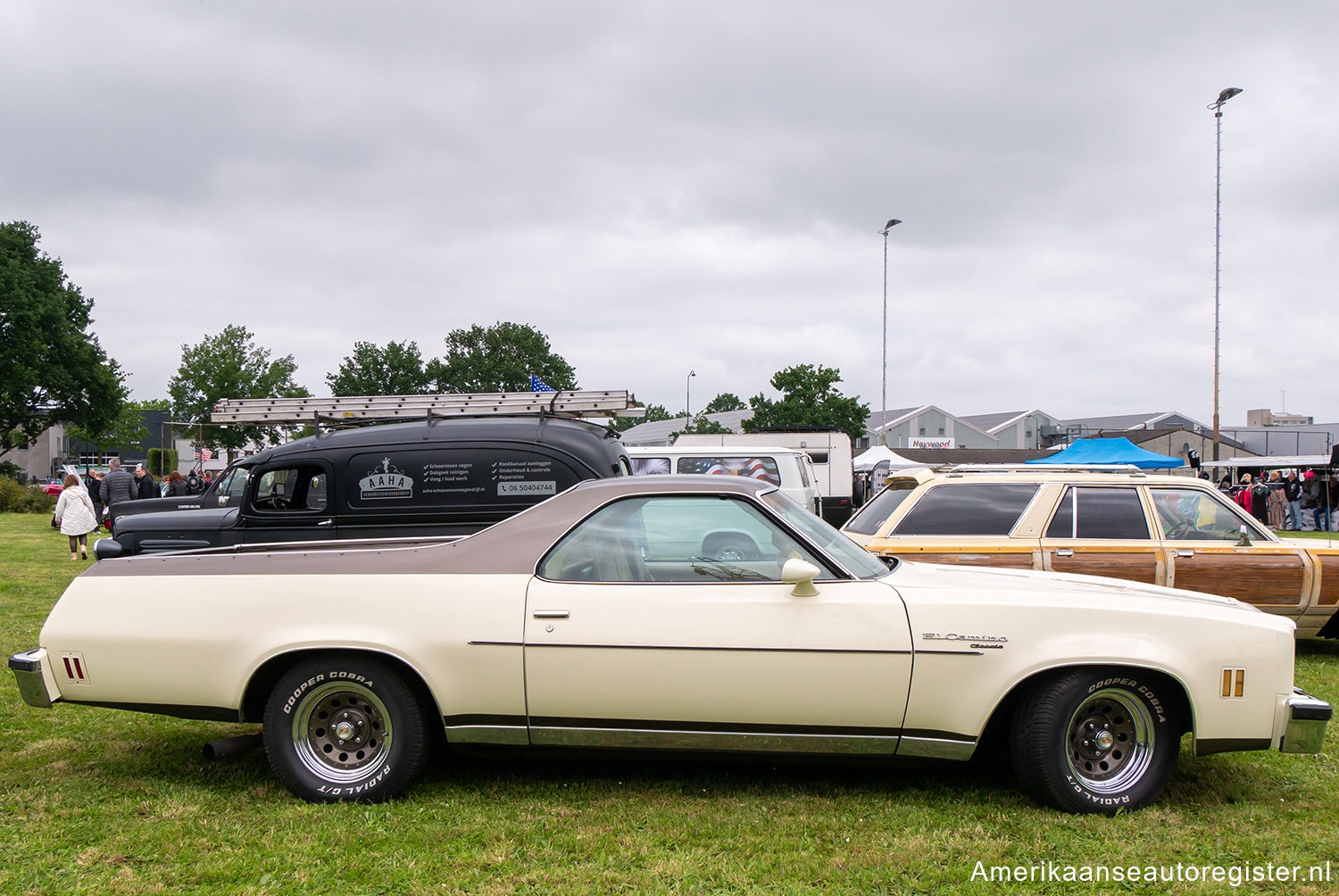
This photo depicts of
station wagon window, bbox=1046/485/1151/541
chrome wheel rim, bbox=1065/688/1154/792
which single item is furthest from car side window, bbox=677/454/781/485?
chrome wheel rim, bbox=1065/688/1154/792

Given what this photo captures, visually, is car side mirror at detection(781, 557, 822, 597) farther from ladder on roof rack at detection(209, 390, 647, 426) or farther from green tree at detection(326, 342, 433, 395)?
green tree at detection(326, 342, 433, 395)

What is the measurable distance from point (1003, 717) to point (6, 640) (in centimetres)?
768

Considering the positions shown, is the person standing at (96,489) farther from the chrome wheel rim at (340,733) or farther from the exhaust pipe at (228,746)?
the chrome wheel rim at (340,733)

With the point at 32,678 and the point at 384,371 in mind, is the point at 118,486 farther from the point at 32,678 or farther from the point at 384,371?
the point at 384,371

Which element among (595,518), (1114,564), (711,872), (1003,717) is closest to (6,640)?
(595,518)

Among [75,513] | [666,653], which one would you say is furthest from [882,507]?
[75,513]

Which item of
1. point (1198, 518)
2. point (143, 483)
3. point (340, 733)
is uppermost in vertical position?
point (1198, 518)

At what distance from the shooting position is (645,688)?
404 centimetres

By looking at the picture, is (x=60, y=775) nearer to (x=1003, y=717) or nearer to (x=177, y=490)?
Result: (x=1003, y=717)

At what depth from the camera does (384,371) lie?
84.2m

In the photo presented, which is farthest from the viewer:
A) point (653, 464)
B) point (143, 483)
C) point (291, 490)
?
point (143, 483)

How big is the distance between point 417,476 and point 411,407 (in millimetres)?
2106

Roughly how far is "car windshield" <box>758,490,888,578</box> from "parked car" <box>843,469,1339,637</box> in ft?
8.47

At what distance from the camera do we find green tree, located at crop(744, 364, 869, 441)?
202 ft
